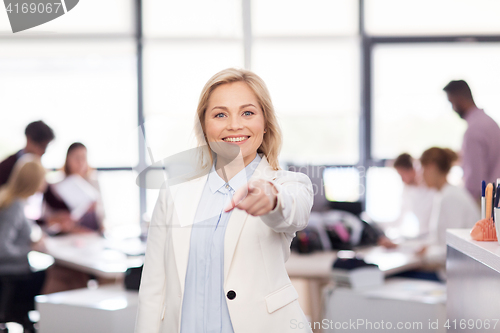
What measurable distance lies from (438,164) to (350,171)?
1969mm

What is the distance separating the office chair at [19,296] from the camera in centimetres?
306

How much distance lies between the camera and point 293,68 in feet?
18.0

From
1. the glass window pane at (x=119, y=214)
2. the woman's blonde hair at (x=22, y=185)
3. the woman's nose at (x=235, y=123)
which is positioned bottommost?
the glass window pane at (x=119, y=214)

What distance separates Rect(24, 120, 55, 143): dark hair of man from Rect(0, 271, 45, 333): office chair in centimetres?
99

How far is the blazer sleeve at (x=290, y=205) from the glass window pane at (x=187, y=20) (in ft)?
15.1

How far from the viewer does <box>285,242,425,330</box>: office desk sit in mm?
2768

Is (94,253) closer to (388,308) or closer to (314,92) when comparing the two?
(388,308)

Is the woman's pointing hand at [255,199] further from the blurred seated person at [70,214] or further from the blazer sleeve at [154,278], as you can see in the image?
the blurred seated person at [70,214]

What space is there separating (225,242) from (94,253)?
223cm

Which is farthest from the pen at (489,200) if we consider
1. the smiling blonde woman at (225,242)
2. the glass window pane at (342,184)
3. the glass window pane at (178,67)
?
the glass window pane at (178,67)

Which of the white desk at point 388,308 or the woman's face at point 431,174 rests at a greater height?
the woman's face at point 431,174

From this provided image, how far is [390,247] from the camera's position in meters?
3.36

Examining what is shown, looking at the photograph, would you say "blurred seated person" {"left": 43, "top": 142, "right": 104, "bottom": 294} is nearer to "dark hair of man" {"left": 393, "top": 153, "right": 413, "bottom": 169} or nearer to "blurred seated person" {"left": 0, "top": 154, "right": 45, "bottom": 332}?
"blurred seated person" {"left": 0, "top": 154, "right": 45, "bottom": 332}

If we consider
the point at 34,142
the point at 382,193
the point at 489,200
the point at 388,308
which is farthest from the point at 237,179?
the point at 382,193
